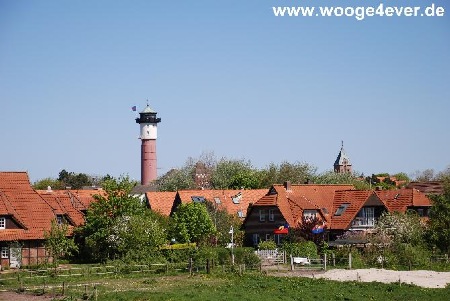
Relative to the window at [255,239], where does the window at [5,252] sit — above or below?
below

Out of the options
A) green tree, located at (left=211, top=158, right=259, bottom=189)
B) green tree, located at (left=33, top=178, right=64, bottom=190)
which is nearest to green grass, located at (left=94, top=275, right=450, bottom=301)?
green tree, located at (left=211, top=158, right=259, bottom=189)

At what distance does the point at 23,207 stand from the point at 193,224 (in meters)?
14.2

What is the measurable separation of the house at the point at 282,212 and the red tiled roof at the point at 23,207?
19.4 meters

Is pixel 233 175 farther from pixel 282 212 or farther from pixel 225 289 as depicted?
pixel 225 289

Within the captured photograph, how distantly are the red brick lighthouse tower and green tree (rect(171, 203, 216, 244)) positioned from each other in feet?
224

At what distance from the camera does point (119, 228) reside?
63.3 m

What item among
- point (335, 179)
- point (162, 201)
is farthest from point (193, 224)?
point (335, 179)

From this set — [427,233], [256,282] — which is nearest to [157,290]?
[256,282]

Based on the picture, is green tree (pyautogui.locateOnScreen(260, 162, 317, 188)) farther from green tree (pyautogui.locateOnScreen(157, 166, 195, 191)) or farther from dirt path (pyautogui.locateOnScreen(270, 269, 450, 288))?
dirt path (pyautogui.locateOnScreen(270, 269, 450, 288))

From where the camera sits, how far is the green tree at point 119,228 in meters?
62.5

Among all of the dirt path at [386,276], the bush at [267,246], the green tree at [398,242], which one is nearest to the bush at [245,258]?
the dirt path at [386,276]

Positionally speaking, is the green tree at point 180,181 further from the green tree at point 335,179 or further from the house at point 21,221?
the house at point 21,221

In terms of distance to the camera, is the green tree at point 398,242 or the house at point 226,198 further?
the house at point 226,198

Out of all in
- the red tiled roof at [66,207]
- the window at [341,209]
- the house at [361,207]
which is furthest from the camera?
the window at [341,209]
